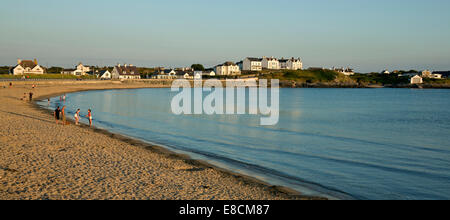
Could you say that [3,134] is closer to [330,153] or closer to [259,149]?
[259,149]

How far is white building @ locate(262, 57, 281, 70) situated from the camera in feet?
543

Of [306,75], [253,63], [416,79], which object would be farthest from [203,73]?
[416,79]

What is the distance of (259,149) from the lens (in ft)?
66.0

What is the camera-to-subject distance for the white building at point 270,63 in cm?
16562

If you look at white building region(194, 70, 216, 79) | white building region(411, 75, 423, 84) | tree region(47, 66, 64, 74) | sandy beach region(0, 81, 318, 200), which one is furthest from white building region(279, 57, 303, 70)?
sandy beach region(0, 81, 318, 200)

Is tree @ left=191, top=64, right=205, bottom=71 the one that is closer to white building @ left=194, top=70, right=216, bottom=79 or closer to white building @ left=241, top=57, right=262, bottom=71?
white building @ left=194, top=70, right=216, bottom=79

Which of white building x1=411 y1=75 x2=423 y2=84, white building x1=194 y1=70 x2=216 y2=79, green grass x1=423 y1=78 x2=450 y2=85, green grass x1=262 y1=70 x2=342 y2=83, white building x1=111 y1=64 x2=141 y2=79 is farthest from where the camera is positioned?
white building x1=411 y1=75 x2=423 y2=84

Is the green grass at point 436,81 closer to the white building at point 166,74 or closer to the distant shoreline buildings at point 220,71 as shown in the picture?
the distant shoreline buildings at point 220,71

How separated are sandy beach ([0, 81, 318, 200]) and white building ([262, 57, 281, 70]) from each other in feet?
495
